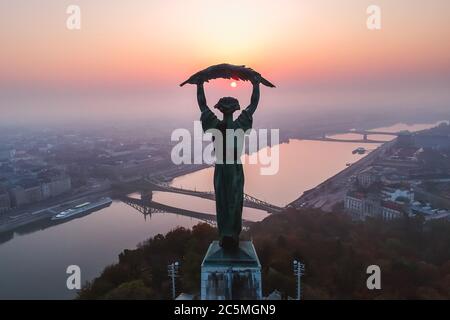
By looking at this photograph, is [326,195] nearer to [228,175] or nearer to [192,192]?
[192,192]

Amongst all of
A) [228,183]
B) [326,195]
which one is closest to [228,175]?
[228,183]

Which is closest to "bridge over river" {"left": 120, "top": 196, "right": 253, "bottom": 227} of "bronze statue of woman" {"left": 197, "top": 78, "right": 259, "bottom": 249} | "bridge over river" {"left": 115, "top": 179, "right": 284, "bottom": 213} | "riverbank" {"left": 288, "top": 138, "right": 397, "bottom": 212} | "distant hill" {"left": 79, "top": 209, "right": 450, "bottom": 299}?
"bridge over river" {"left": 115, "top": 179, "right": 284, "bottom": 213}

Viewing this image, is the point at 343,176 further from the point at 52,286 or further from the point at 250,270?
the point at 250,270
